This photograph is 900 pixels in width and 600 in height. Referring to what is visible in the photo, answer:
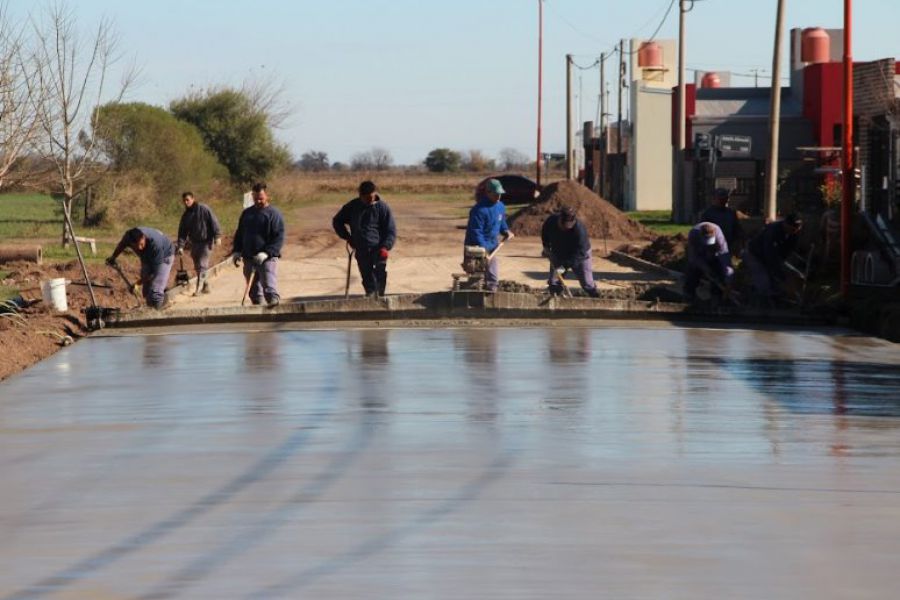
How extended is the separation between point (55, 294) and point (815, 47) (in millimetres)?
41357

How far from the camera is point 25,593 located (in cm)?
671

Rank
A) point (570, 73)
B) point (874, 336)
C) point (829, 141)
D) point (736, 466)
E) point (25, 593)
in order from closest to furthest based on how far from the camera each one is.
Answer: point (25, 593), point (736, 466), point (874, 336), point (829, 141), point (570, 73)

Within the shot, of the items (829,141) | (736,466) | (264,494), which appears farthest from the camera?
(829,141)

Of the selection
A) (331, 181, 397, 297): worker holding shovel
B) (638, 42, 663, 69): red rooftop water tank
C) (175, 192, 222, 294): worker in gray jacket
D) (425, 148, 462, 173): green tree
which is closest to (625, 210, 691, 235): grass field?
(638, 42, 663, 69): red rooftop water tank

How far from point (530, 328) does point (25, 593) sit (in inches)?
480

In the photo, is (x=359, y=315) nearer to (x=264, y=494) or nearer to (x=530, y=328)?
(x=530, y=328)

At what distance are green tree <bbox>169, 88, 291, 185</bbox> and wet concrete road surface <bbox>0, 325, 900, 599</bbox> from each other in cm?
5798

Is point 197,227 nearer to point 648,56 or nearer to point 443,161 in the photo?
point 648,56

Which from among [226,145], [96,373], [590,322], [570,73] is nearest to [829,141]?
[570,73]

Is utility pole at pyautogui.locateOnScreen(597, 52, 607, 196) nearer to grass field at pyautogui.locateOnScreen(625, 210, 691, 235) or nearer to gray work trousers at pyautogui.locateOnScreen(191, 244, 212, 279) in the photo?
grass field at pyautogui.locateOnScreen(625, 210, 691, 235)

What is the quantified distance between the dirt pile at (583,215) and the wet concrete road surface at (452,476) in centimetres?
2919

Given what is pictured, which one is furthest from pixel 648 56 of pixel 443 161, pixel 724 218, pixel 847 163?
pixel 443 161

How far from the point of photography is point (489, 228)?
20.5 meters

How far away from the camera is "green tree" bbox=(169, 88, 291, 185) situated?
2874 inches
